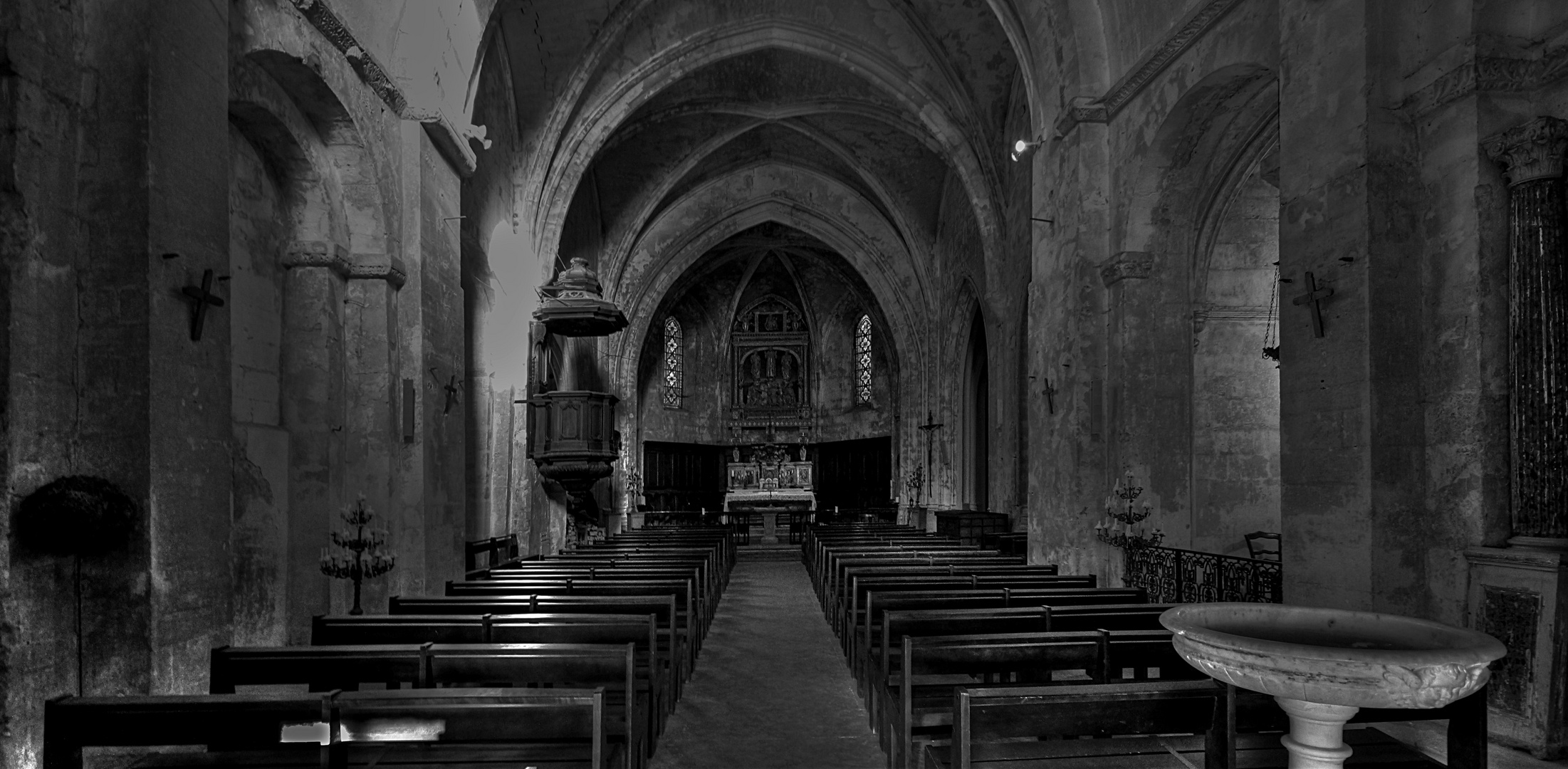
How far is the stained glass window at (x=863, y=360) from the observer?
28125mm

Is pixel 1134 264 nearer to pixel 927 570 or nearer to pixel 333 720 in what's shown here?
pixel 927 570

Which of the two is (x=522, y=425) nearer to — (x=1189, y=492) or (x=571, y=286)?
(x=571, y=286)

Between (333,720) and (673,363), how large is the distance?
1016 inches

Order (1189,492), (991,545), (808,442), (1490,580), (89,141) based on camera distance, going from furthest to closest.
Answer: (808,442)
(991,545)
(1189,492)
(1490,580)
(89,141)

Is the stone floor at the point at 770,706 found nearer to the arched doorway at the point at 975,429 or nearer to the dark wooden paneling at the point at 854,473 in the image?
the arched doorway at the point at 975,429

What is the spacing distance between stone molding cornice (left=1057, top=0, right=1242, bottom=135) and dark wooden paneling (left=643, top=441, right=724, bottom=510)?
59.9ft

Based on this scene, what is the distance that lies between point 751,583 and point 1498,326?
10.2 metres

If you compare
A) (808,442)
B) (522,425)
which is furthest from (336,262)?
(808,442)

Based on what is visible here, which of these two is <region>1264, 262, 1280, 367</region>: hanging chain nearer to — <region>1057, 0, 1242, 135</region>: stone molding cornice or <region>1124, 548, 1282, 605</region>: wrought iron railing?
<region>1057, 0, 1242, 135</region>: stone molding cornice

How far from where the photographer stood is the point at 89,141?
4.49 m

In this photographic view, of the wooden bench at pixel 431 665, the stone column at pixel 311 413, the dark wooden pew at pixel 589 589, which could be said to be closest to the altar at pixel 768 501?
the dark wooden pew at pixel 589 589

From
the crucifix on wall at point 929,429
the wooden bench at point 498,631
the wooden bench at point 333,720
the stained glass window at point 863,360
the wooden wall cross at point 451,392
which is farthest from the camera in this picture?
the stained glass window at point 863,360

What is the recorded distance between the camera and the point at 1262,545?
467 inches

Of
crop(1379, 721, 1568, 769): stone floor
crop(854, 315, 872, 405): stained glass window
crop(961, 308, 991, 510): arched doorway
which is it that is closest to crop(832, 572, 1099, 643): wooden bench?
crop(1379, 721, 1568, 769): stone floor
